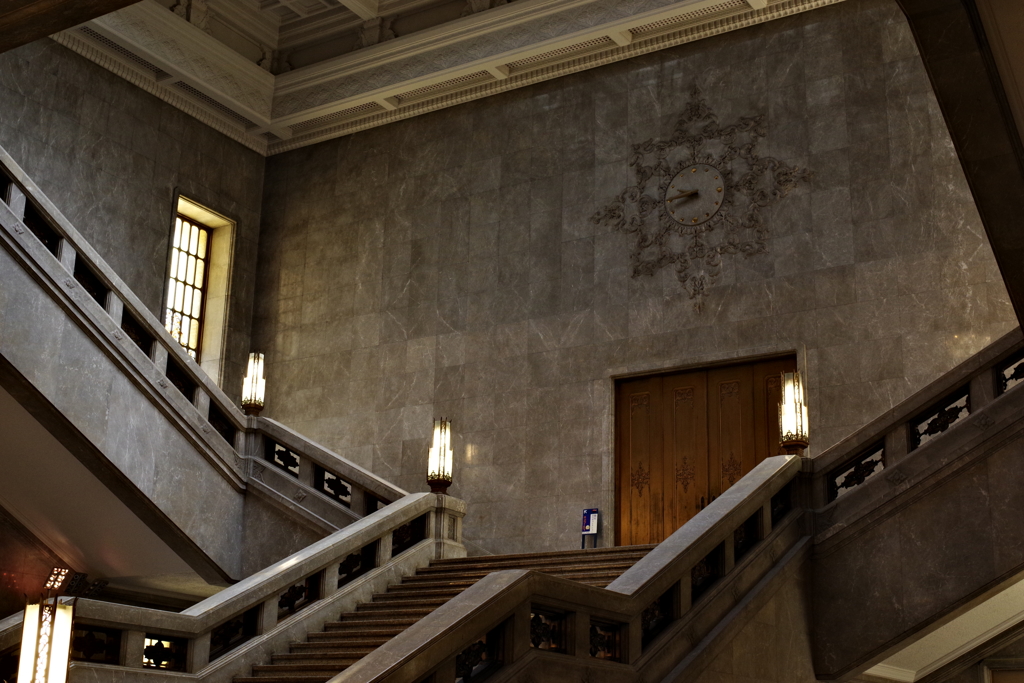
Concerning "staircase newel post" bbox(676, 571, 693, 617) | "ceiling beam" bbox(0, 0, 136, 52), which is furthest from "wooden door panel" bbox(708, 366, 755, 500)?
"ceiling beam" bbox(0, 0, 136, 52)

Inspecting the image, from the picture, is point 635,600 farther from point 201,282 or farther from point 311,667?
point 201,282

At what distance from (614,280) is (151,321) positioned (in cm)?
554

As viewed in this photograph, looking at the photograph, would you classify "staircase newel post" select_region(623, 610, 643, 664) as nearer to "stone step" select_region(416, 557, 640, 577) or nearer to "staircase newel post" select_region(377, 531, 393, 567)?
"stone step" select_region(416, 557, 640, 577)

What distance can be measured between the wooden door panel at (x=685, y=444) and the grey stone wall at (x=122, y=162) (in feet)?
21.3

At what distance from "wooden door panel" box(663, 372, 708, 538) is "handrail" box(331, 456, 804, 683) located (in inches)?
149

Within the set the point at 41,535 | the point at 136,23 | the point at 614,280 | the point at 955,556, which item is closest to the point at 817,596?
the point at 955,556

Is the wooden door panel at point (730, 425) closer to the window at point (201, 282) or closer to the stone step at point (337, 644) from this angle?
the stone step at point (337, 644)

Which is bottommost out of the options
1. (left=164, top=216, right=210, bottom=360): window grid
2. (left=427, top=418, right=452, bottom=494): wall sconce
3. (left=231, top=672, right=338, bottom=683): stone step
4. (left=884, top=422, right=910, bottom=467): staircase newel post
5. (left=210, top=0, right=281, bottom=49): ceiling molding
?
(left=231, top=672, right=338, bottom=683): stone step

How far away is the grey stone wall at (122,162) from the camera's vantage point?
49.6 feet

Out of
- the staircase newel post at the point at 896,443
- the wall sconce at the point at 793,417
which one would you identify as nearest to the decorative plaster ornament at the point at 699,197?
the wall sconce at the point at 793,417

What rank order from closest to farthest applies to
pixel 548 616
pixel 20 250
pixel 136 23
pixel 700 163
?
pixel 548 616
pixel 20 250
pixel 700 163
pixel 136 23

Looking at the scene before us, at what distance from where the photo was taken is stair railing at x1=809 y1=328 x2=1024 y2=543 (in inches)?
368

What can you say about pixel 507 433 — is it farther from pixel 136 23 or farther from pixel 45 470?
pixel 136 23

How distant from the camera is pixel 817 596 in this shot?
32.2 feet
